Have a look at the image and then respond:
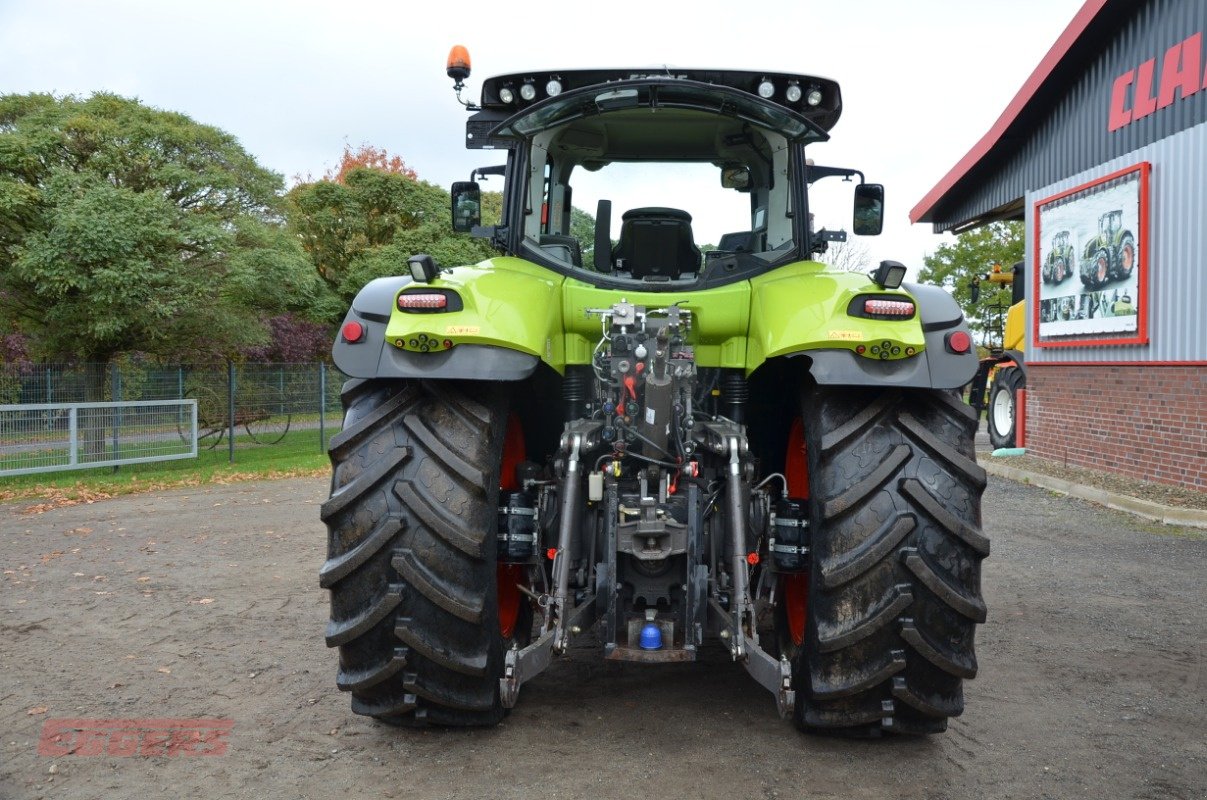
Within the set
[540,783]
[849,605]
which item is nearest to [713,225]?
[849,605]

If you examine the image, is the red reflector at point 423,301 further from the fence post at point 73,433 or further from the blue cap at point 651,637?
the fence post at point 73,433

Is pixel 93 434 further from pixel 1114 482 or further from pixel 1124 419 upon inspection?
pixel 1124 419

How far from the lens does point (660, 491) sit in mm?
3375

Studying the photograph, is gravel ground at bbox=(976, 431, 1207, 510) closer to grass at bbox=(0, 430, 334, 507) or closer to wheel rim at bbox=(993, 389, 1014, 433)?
wheel rim at bbox=(993, 389, 1014, 433)

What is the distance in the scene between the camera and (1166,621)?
5477mm

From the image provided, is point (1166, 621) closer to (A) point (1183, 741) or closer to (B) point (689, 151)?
(A) point (1183, 741)

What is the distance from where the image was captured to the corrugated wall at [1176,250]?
950 centimetres

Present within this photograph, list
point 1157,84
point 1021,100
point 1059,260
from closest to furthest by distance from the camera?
point 1157,84 → point 1059,260 → point 1021,100

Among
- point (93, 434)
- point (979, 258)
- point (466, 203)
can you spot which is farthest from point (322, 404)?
point (979, 258)

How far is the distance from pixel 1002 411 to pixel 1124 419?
5109 millimetres

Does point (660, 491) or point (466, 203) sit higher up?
point (466, 203)

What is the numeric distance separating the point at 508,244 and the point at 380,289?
93cm

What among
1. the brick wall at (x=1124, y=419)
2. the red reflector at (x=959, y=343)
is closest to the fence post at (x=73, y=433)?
the red reflector at (x=959, y=343)

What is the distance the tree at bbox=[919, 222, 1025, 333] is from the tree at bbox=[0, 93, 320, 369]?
29.6 m
